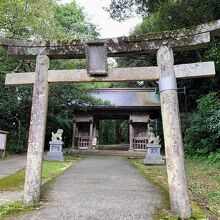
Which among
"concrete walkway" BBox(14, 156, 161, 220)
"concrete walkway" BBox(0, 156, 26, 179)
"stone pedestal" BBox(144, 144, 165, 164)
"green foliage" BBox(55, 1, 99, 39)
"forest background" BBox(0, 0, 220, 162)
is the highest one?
"green foliage" BBox(55, 1, 99, 39)

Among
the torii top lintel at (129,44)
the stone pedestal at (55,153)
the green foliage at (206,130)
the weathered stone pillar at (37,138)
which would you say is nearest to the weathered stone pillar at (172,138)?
the torii top lintel at (129,44)

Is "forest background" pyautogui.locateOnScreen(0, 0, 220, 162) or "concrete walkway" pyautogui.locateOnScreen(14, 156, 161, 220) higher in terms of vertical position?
"forest background" pyautogui.locateOnScreen(0, 0, 220, 162)

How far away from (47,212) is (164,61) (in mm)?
3276

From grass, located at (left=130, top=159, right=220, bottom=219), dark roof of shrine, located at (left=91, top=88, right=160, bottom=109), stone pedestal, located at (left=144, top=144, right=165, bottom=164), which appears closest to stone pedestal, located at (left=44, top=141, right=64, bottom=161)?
stone pedestal, located at (left=144, top=144, right=165, bottom=164)

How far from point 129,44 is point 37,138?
246 cm

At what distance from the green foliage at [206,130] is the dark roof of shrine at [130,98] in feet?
19.4

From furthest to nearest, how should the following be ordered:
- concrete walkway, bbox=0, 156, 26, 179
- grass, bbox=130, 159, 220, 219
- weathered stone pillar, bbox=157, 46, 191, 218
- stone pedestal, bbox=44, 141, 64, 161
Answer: stone pedestal, bbox=44, 141, 64, 161 → concrete walkway, bbox=0, 156, 26, 179 → grass, bbox=130, 159, 220, 219 → weathered stone pillar, bbox=157, 46, 191, 218

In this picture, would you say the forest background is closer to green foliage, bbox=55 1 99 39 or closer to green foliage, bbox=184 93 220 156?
green foliage, bbox=184 93 220 156

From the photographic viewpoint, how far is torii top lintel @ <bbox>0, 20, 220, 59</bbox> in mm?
4684

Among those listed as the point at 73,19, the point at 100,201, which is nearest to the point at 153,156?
the point at 100,201

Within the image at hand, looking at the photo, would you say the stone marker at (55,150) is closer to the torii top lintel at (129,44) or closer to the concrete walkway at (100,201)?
the concrete walkway at (100,201)

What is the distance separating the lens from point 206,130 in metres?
11.8

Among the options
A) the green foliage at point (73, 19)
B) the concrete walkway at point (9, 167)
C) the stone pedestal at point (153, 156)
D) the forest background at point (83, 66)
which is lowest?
the concrete walkway at point (9, 167)

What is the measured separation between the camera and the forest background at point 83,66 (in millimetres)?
11453
